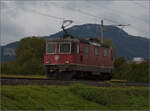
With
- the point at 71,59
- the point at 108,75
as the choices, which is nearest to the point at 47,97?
the point at 71,59

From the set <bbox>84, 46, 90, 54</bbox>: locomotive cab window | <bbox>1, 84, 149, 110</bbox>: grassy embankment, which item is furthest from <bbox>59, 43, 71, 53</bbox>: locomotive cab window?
<bbox>1, 84, 149, 110</bbox>: grassy embankment

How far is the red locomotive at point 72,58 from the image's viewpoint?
25302 millimetres

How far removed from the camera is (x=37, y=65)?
4912cm

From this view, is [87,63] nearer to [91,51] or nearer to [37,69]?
[91,51]

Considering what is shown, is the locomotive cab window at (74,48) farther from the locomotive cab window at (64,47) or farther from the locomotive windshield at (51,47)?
the locomotive windshield at (51,47)

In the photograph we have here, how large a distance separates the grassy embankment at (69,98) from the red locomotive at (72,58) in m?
6.15

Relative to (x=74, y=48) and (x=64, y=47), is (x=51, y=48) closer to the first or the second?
(x=64, y=47)

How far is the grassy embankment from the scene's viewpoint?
1180cm

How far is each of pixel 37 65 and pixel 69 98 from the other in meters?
35.3

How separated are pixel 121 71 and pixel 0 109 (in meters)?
37.7

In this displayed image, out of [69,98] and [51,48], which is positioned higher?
[51,48]

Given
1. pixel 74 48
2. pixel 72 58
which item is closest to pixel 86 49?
pixel 74 48

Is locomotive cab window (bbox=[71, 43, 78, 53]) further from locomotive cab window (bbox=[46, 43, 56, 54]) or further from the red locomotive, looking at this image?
locomotive cab window (bbox=[46, 43, 56, 54])

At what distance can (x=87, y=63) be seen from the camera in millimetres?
26422
